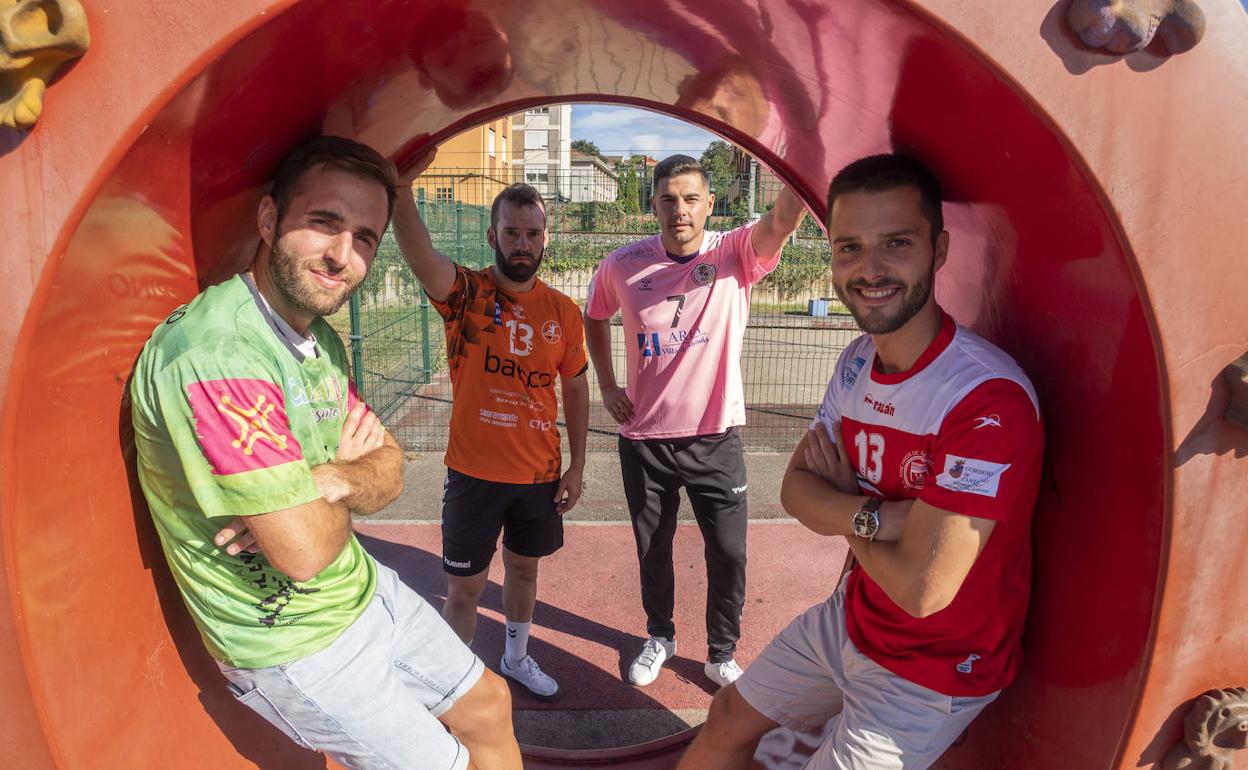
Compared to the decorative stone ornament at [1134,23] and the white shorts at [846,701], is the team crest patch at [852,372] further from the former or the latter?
the decorative stone ornament at [1134,23]

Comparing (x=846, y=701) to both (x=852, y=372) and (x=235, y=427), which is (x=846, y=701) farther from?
(x=235, y=427)

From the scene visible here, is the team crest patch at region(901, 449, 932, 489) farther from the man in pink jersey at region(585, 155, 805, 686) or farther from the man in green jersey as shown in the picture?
the man in pink jersey at region(585, 155, 805, 686)

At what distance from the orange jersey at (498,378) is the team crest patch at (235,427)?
1.74 meters

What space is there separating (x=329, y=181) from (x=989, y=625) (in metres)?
1.86

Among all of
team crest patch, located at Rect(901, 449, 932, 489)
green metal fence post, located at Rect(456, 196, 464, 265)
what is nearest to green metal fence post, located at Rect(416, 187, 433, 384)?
green metal fence post, located at Rect(456, 196, 464, 265)

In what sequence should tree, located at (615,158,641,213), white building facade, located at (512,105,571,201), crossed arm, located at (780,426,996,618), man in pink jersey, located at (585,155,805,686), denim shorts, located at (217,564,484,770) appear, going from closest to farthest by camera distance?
crossed arm, located at (780,426,996,618)
denim shorts, located at (217,564,484,770)
man in pink jersey, located at (585,155,805,686)
tree, located at (615,158,641,213)
white building facade, located at (512,105,571,201)

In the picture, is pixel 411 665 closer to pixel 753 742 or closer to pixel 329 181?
pixel 753 742

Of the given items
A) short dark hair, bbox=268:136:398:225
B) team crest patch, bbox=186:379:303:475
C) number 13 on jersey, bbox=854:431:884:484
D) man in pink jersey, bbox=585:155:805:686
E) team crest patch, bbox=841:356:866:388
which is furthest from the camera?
→ man in pink jersey, bbox=585:155:805:686

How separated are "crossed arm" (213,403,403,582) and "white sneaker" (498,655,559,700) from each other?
1932mm

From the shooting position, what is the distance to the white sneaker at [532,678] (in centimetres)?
351

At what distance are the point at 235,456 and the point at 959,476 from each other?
4.71 feet

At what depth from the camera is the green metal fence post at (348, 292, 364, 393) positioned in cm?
692

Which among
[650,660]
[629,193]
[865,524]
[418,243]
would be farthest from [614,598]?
[629,193]

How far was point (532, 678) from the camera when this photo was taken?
3.54m
